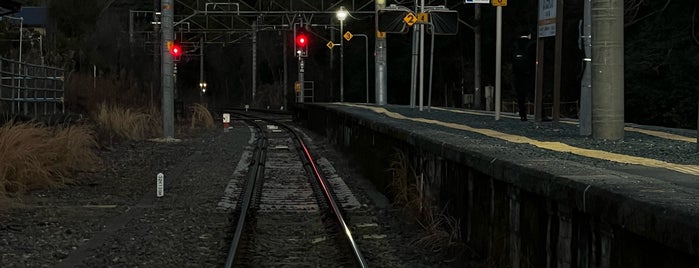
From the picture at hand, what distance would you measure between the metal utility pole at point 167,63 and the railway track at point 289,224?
→ 283 inches

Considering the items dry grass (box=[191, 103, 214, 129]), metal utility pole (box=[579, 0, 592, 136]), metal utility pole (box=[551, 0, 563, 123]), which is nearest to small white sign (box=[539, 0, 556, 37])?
metal utility pole (box=[551, 0, 563, 123])

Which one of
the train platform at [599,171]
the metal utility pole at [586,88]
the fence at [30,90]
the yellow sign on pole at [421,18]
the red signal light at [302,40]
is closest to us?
the train platform at [599,171]

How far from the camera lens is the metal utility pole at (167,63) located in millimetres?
22562

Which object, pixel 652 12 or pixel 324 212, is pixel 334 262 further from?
pixel 652 12

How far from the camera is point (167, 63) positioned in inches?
906

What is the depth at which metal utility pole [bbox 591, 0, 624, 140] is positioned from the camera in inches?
379

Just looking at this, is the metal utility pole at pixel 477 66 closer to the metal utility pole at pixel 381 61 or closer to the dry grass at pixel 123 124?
the metal utility pole at pixel 381 61

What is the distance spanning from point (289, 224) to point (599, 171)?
190 inches

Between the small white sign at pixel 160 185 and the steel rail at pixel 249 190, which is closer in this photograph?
the steel rail at pixel 249 190

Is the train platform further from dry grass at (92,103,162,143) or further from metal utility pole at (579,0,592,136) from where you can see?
dry grass at (92,103,162,143)

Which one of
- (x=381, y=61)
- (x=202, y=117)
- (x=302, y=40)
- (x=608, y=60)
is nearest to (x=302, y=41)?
(x=302, y=40)

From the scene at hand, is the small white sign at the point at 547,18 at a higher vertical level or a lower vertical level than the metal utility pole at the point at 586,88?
higher

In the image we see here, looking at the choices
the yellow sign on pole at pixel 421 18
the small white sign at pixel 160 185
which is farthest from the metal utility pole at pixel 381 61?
the small white sign at pixel 160 185

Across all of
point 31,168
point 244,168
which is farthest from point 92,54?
point 31,168
